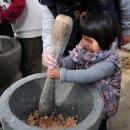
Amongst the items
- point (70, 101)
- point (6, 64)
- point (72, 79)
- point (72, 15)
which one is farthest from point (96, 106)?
point (6, 64)

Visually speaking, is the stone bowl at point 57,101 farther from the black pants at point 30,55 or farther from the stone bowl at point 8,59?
the black pants at point 30,55

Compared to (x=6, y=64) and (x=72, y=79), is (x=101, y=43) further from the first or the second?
(x=6, y=64)

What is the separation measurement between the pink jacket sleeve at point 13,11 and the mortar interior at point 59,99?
1.17 m

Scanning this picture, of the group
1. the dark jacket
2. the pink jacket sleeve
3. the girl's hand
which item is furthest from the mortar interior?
the pink jacket sleeve

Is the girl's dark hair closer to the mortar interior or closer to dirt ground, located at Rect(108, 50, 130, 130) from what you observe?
the mortar interior

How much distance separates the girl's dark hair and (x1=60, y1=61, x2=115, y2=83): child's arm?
0.44ft

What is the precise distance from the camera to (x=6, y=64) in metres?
3.19

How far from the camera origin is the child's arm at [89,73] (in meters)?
2.04

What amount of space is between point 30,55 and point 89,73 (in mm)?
1566

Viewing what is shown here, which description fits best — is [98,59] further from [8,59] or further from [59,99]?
[8,59]

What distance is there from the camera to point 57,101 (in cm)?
236

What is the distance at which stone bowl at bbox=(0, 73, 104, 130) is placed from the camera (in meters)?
1.91

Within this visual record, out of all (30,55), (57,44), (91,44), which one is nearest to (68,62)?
(91,44)

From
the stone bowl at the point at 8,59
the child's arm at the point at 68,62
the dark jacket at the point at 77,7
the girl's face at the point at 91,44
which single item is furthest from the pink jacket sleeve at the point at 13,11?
the girl's face at the point at 91,44
